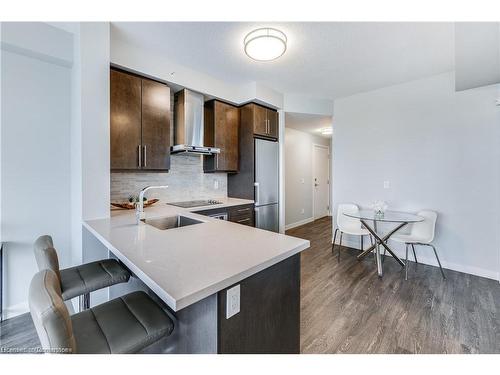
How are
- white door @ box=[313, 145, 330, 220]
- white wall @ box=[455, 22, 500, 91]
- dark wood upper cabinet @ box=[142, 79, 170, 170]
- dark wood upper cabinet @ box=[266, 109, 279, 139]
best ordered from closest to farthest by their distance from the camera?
white wall @ box=[455, 22, 500, 91], dark wood upper cabinet @ box=[142, 79, 170, 170], dark wood upper cabinet @ box=[266, 109, 279, 139], white door @ box=[313, 145, 330, 220]

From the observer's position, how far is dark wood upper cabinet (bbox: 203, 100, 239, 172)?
10.9ft

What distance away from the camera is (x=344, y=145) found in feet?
12.8

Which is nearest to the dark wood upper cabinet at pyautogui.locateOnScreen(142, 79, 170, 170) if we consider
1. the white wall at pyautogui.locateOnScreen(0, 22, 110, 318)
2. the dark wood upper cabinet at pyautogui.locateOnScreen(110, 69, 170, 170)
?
the dark wood upper cabinet at pyautogui.locateOnScreen(110, 69, 170, 170)

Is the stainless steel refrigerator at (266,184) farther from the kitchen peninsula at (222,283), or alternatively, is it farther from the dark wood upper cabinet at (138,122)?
the kitchen peninsula at (222,283)

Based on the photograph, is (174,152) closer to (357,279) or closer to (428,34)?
(357,279)

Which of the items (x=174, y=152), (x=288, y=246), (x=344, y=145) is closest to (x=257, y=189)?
(x=174, y=152)

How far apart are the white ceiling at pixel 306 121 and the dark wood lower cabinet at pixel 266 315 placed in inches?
135

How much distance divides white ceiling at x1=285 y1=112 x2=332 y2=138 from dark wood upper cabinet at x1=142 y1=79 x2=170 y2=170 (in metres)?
2.22

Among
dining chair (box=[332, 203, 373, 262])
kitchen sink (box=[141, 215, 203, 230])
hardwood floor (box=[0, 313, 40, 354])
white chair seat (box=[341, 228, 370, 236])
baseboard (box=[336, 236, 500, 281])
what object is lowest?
hardwood floor (box=[0, 313, 40, 354])

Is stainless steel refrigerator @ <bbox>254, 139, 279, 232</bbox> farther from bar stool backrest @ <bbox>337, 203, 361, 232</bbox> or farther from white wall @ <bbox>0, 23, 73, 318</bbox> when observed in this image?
white wall @ <bbox>0, 23, 73, 318</bbox>

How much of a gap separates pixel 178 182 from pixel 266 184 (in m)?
1.36

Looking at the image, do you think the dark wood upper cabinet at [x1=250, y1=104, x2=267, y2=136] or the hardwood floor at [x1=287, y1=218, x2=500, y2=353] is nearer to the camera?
the hardwood floor at [x1=287, y1=218, x2=500, y2=353]

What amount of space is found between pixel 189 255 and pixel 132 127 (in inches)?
75.4

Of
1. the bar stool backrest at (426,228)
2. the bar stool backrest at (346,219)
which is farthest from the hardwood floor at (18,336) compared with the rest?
the bar stool backrest at (426,228)
